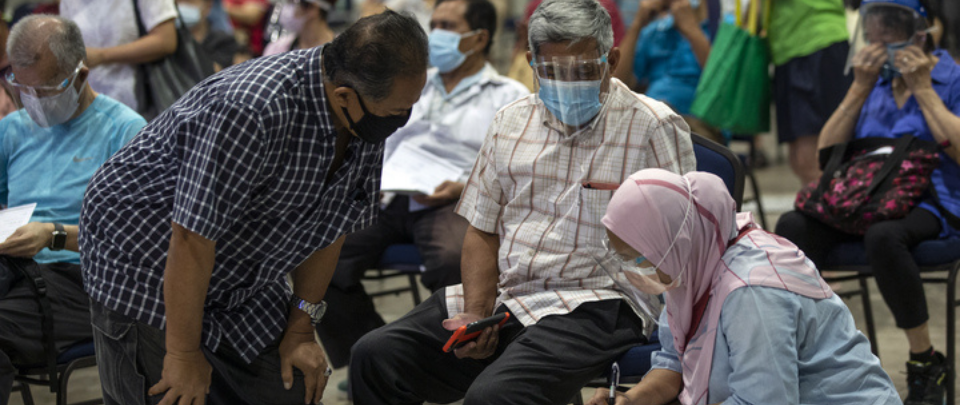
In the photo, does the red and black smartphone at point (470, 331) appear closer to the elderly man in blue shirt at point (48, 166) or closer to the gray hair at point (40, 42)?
the elderly man in blue shirt at point (48, 166)

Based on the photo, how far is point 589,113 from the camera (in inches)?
102

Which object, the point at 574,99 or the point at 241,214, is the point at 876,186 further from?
the point at 241,214

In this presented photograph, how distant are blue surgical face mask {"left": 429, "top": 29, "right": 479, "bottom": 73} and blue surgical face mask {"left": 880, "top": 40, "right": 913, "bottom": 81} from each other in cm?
151

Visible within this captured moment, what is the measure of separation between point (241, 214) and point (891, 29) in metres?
2.36

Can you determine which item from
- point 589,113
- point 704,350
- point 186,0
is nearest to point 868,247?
point 589,113

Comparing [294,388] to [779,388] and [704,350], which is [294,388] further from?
[779,388]

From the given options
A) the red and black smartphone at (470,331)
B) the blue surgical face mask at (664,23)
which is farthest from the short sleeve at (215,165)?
the blue surgical face mask at (664,23)

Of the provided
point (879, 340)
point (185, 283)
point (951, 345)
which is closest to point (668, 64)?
point (879, 340)

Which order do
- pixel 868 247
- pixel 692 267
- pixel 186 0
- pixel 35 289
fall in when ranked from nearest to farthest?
pixel 692 267 < pixel 35 289 < pixel 868 247 < pixel 186 0

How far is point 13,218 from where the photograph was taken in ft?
9.75

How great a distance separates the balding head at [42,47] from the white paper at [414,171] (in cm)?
114

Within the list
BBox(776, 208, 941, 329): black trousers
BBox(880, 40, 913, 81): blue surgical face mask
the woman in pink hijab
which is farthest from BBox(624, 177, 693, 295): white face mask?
BBox(880, 40, 913, 81): blue surgical face mask

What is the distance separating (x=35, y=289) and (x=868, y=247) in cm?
253

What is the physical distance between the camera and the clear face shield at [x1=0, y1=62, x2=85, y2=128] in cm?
304
